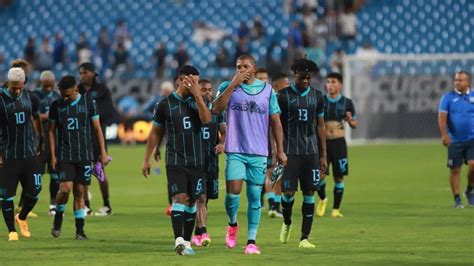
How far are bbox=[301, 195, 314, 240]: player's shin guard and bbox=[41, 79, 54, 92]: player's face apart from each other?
5343 millimetres

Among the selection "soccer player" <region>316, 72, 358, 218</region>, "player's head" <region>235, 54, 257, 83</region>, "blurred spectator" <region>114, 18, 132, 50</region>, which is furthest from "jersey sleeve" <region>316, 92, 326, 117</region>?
"blurred spectator" <region>114, 18, 132, 50</region>

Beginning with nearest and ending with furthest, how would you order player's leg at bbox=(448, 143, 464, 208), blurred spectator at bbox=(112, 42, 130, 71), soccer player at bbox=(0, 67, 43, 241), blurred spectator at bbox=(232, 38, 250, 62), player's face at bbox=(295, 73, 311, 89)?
player's face at bbox=(295, 73, 311, 89)
soccer player at bbox=(0, 67, 43, 241)
player's leg at bbox=(448, 143, 464, 208)
blurred spectator at bbox=(232, 38, 250, 62)
blurred spectator at bbox=(112, 42, 130, 71)

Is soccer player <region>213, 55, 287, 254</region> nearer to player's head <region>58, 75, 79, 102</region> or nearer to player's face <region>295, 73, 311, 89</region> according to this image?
player's face <region>295, 73, 311, 89</region>

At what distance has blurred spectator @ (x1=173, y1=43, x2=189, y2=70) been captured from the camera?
126 ft

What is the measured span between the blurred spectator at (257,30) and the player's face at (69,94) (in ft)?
85.1

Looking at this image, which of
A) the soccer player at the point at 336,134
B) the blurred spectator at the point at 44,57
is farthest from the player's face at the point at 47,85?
the blurred spectator at the point at 44,57

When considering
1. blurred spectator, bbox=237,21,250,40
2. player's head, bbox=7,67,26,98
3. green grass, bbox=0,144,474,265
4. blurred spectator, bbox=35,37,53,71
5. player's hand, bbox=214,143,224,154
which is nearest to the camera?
green grass, bbox=0,144,474,265

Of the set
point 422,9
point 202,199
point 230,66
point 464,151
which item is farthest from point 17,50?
point 202,199

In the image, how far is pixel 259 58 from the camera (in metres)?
39.3

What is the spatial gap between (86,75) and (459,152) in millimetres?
6276

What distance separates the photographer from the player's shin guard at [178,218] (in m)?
12.1

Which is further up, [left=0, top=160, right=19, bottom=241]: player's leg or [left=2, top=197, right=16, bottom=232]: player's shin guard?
[left=0, top=160, right=19, bottom=241]: player's leg

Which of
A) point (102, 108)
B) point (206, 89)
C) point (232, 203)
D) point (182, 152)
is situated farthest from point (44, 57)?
point (182, 152)

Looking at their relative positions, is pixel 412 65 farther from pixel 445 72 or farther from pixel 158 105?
pixel 158 105
